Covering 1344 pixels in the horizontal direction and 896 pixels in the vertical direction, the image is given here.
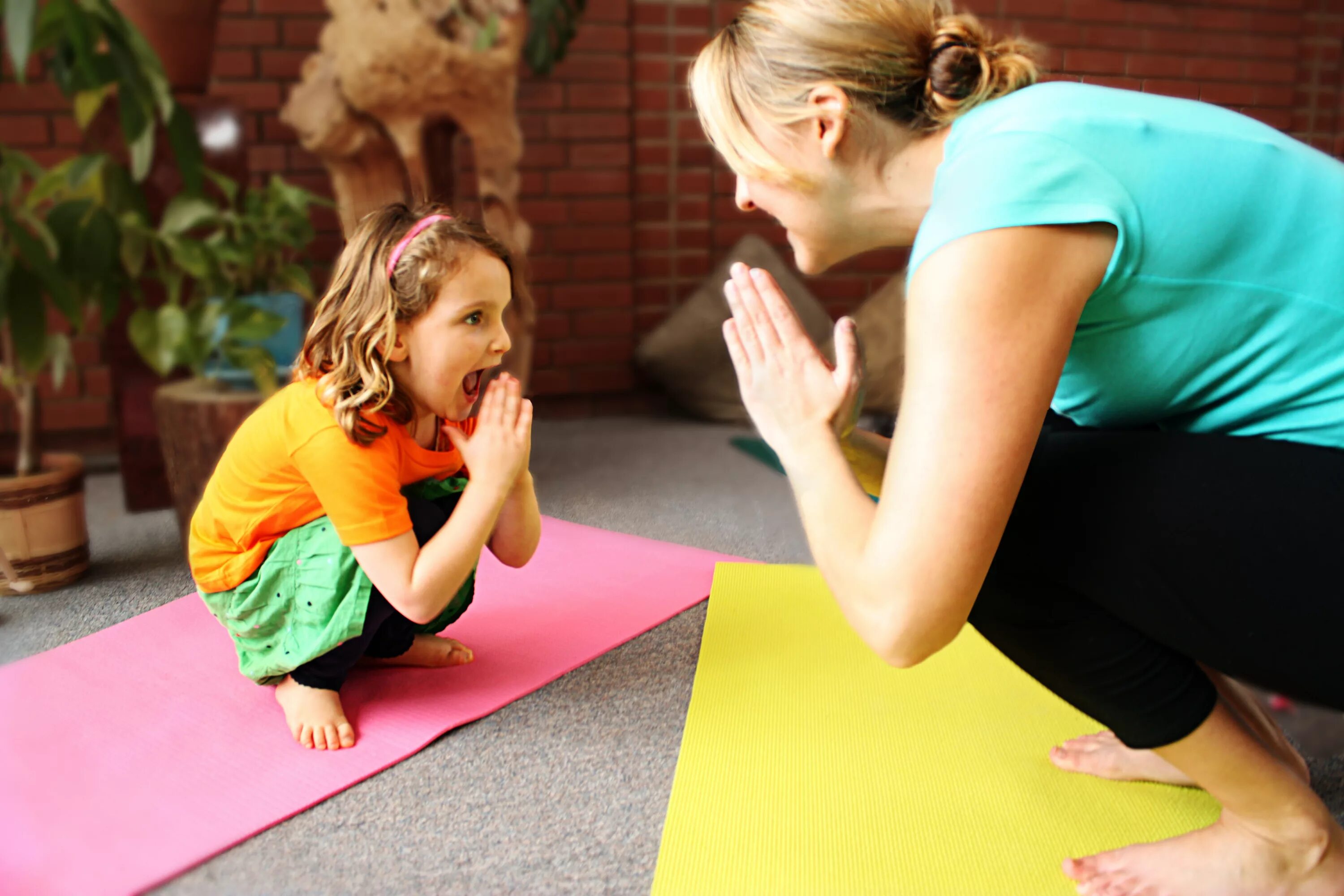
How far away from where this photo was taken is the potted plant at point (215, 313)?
5.17 ft

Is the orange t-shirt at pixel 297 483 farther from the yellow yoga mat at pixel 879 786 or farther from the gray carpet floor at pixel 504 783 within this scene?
the yellow yoga mat at pixel 879 786

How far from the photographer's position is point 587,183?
9.27ft

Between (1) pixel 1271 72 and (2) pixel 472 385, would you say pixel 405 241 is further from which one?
(1) pixel 1271 72

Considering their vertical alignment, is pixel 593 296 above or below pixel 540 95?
below

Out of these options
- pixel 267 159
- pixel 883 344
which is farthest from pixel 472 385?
pixel 883 344

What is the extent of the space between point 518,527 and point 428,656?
21 centimetres

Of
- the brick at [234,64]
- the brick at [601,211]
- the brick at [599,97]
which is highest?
the brick at [234,64]

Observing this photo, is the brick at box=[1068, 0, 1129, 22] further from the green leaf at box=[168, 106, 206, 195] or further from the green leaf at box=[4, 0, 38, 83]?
the green leaf at box=[4, 0, 38, 83]

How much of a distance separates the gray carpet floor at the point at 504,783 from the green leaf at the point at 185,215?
0.53m

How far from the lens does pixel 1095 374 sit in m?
0.82

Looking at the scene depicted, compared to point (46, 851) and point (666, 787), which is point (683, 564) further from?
point (46, 851)

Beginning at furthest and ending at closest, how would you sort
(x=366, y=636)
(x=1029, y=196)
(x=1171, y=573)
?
1. (x=366, y=636)
2. (x=1171, y=573)
3. (x=1029, y=196)

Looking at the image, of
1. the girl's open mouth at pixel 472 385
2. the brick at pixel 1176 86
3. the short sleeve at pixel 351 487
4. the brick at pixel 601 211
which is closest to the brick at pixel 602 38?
the brick at pixel 601 211

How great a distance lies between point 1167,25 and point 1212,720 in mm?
3060
